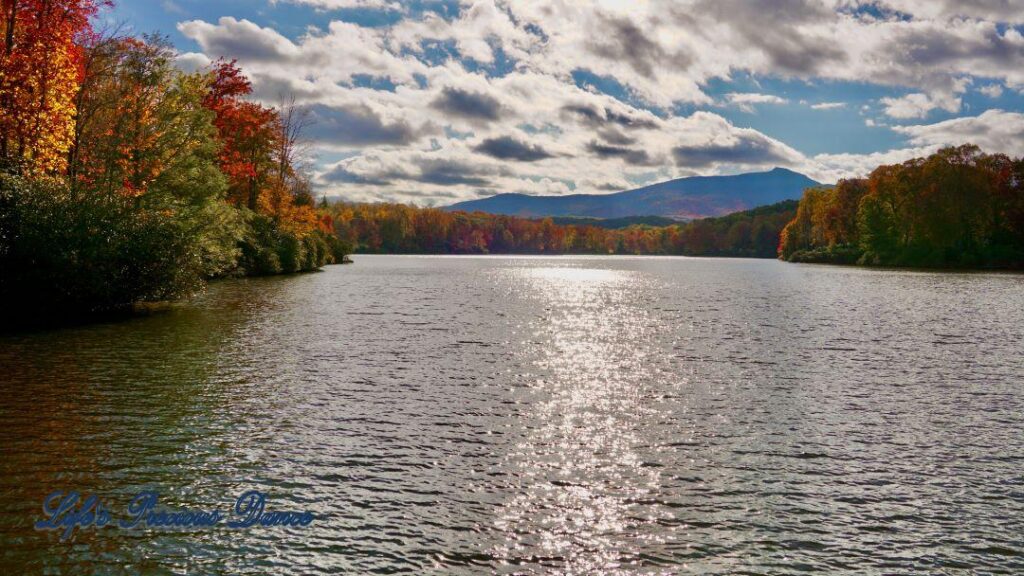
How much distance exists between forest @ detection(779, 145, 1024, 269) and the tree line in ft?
370

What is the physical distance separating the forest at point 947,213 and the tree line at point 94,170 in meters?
113

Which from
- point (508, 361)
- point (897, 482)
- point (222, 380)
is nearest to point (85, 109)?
point (222, 380)

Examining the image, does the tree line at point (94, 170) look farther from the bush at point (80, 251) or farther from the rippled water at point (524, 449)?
the rippled water at point (524, 449)

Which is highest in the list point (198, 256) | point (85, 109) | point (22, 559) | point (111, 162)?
point (85, 109)

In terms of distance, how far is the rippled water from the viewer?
905 centimetres

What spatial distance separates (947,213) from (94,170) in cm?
12152

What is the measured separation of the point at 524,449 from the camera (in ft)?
44.5

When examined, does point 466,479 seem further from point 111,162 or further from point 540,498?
point 111,162

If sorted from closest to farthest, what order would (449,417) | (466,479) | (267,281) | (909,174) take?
(466,479)
(449,417)
(267,281)
(909,174)

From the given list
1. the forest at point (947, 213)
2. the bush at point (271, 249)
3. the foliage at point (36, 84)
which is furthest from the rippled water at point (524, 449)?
the forest at point (947, 213)

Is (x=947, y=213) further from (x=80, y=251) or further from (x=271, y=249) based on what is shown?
(x=80, y=251)

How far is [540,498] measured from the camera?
10891 millimetres

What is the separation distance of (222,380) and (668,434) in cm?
1261

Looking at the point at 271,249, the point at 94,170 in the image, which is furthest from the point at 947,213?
the point at 94,170
